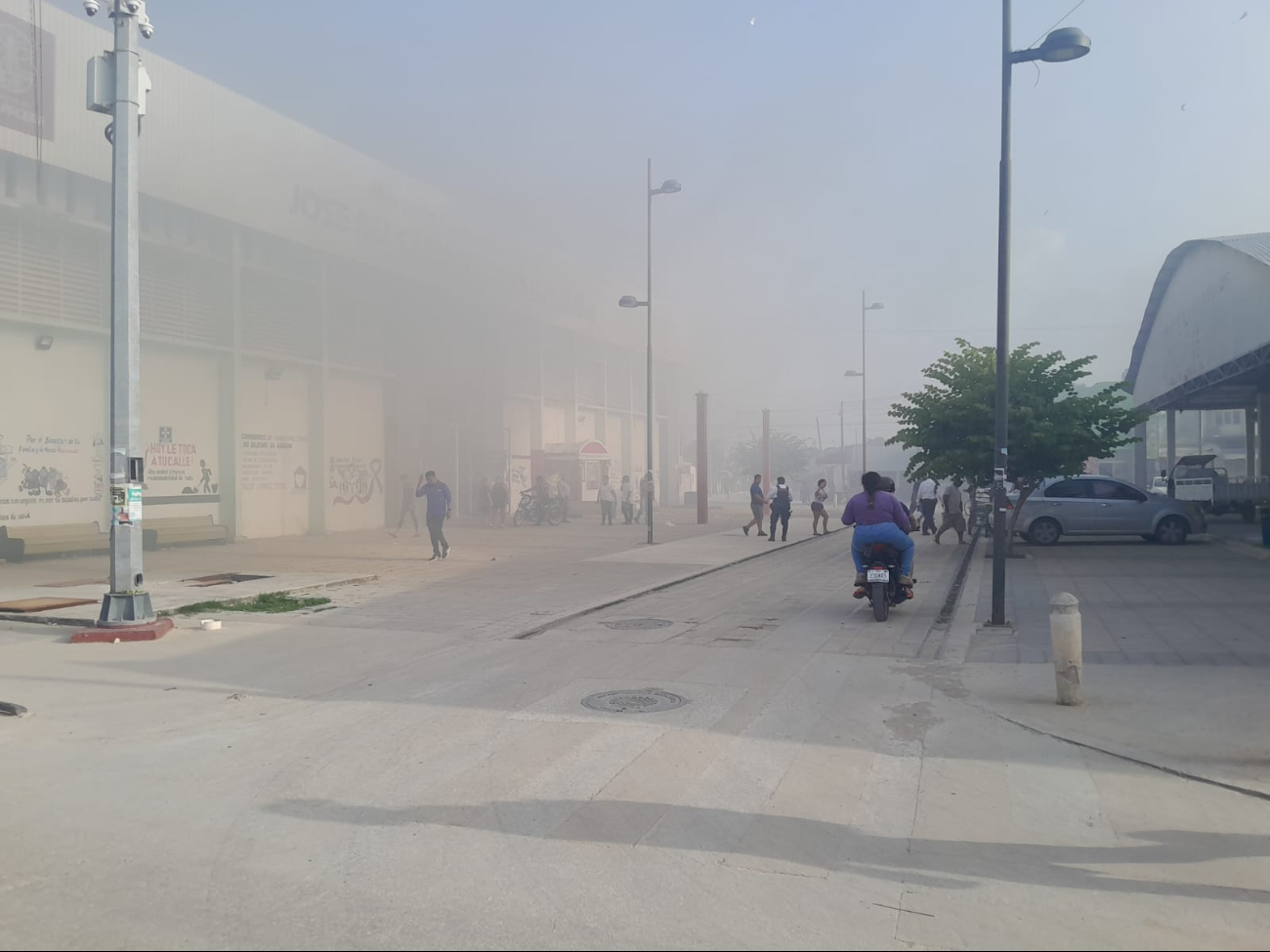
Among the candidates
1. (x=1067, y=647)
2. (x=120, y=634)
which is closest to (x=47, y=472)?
(x=120, y=634)

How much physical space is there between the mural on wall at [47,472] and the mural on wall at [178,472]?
1.43 metres

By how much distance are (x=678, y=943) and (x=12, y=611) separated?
34.4 ft

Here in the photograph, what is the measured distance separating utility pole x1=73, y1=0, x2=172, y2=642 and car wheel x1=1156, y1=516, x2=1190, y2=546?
63.9 feet

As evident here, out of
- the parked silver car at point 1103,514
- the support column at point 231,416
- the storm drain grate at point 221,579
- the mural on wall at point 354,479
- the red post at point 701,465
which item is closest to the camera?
the storm drain grate at point 221,579

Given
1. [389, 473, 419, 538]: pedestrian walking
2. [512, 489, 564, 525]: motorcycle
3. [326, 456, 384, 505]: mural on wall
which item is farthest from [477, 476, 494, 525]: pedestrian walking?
[326, 456, 384, 505]: mural on wall

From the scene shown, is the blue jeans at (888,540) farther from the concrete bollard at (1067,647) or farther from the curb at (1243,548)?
the curb at (1243,548)

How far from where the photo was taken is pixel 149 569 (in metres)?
16.9

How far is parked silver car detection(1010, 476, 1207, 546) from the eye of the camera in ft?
69.6

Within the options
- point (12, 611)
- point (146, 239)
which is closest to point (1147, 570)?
point (12, 611)

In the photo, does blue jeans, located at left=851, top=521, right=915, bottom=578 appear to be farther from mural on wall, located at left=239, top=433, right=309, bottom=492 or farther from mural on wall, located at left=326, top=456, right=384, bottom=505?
mural on wall, located at left=326, top=456, right=384, bottom=505

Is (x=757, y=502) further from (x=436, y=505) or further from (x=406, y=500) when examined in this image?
(x=406, y=500)

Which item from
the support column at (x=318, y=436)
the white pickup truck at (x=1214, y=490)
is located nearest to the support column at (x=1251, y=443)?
the white pickup truck at (x=1214, y=490)

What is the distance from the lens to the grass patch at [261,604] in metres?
11.8

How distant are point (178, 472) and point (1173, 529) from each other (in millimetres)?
21708
